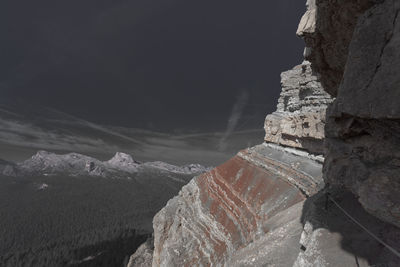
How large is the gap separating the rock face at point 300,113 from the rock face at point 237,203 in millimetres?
1622

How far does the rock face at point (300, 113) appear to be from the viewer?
16969 millimetres

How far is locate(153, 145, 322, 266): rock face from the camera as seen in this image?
12.8 metres

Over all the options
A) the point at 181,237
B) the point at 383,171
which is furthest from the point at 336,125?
the point at 181,237

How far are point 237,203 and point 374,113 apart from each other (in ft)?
45.3

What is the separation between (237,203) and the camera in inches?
647

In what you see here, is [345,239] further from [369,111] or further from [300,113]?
[300,113]

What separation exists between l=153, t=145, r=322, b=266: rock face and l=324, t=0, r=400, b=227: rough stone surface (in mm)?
5764

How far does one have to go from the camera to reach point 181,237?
1964 centimetres

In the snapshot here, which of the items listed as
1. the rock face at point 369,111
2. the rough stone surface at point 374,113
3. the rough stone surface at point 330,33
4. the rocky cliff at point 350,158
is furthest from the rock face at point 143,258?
the rough stone surface at point 330,33

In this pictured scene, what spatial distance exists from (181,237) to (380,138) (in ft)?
63.1

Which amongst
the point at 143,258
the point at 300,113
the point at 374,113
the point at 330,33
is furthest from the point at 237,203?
the point at 143,258

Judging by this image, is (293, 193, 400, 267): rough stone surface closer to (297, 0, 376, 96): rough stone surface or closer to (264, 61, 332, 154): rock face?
(297, 0, 376, 96): rough stone surface

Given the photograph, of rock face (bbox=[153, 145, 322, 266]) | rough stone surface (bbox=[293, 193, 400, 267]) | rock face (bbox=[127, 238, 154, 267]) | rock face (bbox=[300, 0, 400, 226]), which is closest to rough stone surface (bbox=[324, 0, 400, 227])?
rock face (bbox=[300, 0, 400, 226])

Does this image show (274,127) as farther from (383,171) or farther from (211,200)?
(383,171)
